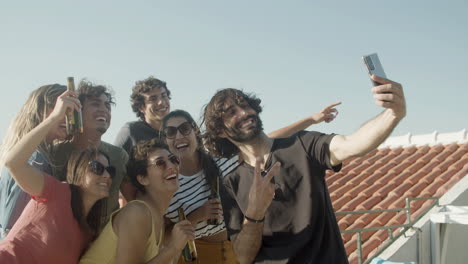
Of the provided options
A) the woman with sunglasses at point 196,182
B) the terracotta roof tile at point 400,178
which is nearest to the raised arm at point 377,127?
the woman with sunglasses at point 196,182

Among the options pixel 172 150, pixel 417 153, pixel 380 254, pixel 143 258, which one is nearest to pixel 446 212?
pixel 380 254

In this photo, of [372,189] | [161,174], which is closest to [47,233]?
[161,174]

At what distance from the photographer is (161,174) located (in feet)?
9.16

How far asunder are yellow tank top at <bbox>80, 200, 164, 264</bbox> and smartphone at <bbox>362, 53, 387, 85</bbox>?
4.21ft

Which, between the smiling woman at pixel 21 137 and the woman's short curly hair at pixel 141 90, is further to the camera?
the woman's short curly hair at pixel 141 90

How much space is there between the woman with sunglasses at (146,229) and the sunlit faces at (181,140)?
0.32 m

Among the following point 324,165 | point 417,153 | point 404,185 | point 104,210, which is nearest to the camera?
point 324,165

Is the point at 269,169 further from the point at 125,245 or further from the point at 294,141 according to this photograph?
the point at 125,245

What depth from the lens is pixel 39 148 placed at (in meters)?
2.64

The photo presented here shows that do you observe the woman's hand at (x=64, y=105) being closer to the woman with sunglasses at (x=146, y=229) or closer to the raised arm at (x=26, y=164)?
the raised arm at (x=26, y=164)

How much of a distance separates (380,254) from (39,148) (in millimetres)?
4751

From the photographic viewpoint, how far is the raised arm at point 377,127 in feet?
6.31

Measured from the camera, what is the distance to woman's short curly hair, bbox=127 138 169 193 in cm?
284

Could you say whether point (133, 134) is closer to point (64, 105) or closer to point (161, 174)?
point (161, 174)
